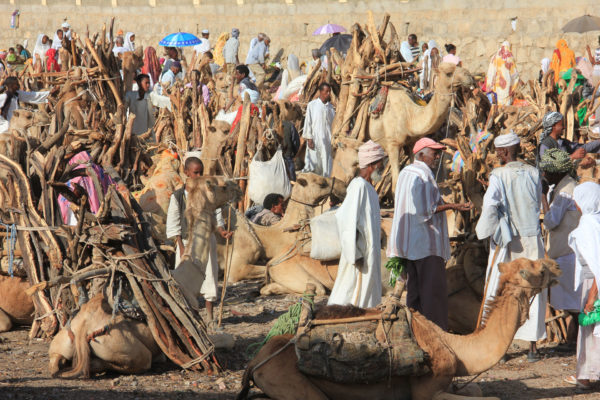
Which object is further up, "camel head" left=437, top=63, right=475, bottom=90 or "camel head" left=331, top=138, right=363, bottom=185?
"camel head" left=437, top=63, right=475, bottom=90

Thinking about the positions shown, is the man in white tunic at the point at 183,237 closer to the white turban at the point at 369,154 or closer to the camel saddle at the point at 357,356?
the white turban at the point at 369,154

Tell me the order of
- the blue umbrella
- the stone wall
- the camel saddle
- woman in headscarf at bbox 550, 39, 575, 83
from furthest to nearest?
the blue umbrella < the stone wall < woman in headscarf at bbox 550, 39, 575, 83 < the camel saddle

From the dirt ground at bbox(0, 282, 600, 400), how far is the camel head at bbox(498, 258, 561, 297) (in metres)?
1.10

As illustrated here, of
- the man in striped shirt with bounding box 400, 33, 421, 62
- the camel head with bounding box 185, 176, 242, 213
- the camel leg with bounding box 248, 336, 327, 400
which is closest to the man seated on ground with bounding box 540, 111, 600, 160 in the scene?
the camel head with bounding box 185, 176, 242, 213

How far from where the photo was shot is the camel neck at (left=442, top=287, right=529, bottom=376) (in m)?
5.60

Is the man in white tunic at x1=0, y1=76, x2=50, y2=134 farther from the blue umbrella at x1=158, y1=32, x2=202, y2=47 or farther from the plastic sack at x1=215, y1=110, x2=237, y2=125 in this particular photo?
the blue umbrella at x1=158, y1=32, x2=202, y2=47

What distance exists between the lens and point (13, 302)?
8367 mm

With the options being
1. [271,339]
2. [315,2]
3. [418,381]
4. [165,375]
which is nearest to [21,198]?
[165,375]

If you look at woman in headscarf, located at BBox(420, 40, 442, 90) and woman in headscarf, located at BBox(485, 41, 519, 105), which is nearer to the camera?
woman in headscarf, located at BBox(420, 40, 442, 90)

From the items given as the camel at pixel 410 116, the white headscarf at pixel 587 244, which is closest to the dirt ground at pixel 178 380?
the white headscarf at pixel 587 244

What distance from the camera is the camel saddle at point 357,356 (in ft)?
17.9

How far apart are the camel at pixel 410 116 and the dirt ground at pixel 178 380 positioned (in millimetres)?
5568

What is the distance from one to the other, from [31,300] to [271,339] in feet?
11.5

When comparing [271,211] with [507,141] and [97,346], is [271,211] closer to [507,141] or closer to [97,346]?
[507,141]
